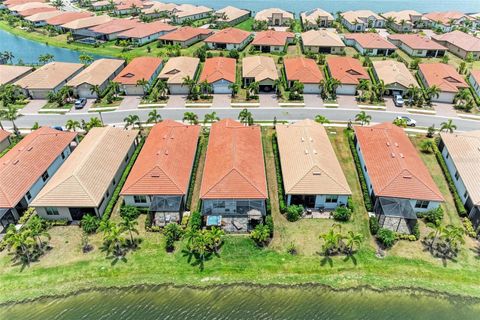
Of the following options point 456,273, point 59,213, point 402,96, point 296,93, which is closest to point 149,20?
point 296,93

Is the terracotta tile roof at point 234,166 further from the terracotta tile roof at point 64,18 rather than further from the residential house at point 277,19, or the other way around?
the terracotta tile roof at point 64,18

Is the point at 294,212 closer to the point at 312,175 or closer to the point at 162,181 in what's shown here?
the point at 312,175

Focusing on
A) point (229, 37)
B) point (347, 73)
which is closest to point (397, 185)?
point (347, 73)

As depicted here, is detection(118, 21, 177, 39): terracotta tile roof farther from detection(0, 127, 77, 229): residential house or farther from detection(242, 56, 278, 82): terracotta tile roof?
detection(0, 127, 77, 229): residential house

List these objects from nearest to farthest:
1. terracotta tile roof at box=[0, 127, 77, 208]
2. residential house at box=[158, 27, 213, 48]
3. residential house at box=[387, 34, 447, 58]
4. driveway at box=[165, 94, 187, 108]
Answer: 1. terracotta tile roof at box=[0, 127, 77, 208]
2. driveway at box=[165, 94, 187, 108]
3. residential house at box=[387, 34, 447, 58]
4. residential house at box=[158, 27, 213, 48]

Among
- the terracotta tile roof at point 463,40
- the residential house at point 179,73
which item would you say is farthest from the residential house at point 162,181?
the terracotta tile roof at point 463,40

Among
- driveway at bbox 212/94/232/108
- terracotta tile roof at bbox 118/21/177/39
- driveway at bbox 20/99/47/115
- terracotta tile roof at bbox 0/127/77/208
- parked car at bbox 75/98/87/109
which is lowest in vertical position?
driveway at bbox 212/94/232/108

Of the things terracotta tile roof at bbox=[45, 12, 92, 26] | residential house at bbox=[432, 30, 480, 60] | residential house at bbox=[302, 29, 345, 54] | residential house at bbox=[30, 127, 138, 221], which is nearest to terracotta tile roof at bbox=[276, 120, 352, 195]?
residential house at bbox=[30, 127, 138, 221]
